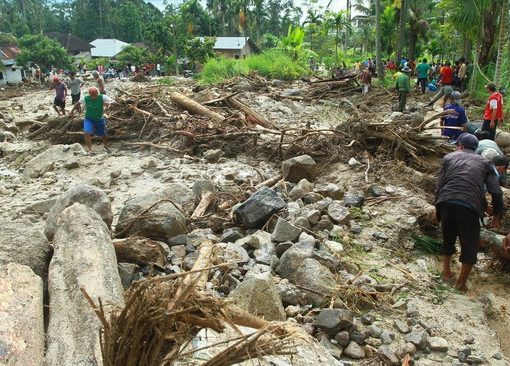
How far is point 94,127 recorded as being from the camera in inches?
363

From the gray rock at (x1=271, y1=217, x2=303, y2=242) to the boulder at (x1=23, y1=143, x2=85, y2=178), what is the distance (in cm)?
540

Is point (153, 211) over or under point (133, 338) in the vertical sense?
under

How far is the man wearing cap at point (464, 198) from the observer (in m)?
4.23

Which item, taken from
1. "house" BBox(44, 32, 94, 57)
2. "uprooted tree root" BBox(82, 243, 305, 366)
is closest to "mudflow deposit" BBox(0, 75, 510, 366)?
"uprooted tree root" BBox(82, 243, 305, 366)

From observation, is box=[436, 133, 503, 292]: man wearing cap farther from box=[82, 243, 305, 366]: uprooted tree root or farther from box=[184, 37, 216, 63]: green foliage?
box=[184, 37, 216, 63]: green foliage

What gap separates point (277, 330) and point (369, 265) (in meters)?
2.92

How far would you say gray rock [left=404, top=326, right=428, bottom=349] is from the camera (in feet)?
11.2

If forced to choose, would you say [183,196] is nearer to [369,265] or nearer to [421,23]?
[369,265]

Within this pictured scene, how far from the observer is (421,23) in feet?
90.5

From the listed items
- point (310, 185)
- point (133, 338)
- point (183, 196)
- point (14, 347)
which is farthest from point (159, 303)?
point (310, 185)

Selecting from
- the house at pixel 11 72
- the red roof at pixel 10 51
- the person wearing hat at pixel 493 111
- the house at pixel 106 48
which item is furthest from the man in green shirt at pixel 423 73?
the house at pixel 106 48

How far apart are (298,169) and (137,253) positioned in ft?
11.7

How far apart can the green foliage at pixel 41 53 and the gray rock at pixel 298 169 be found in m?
30.4

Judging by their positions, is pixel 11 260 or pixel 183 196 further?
pixel 183 196
